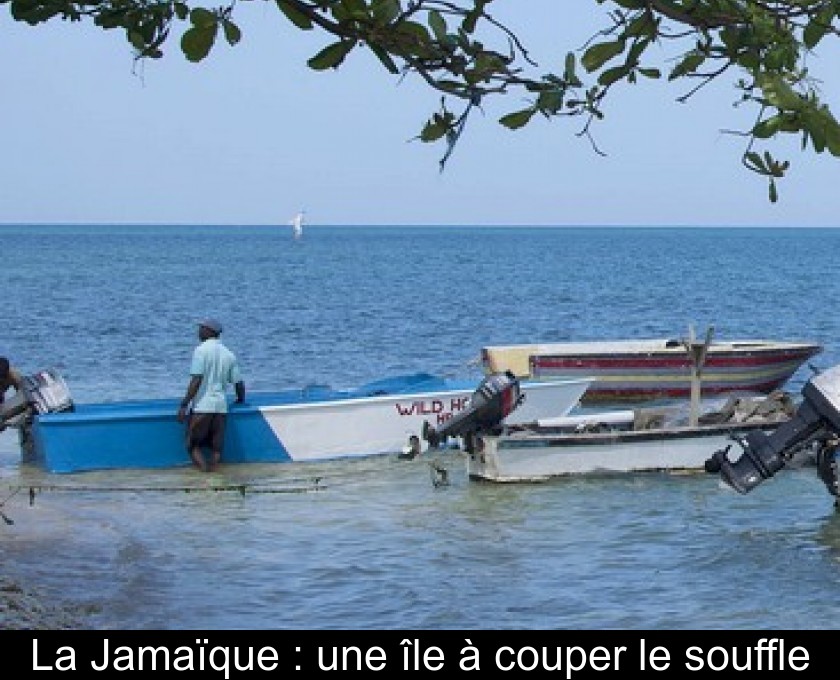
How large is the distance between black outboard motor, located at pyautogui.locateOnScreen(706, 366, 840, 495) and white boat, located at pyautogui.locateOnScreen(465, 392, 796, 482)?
277 cm

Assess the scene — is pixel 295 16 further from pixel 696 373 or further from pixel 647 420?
pixel 647 420

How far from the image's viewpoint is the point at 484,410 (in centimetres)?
1575

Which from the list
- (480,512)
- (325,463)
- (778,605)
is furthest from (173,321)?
(778,605)

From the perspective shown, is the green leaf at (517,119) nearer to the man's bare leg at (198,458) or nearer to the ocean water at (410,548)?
the ocean water at (410,548)

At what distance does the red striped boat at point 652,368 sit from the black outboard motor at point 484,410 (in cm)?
859

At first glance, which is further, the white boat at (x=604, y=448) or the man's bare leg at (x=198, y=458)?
the man's bare leg at (x=198, y=458)

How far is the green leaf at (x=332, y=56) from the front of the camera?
5691 mm

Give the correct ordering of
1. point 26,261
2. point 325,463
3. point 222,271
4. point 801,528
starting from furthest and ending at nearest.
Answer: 1. point 26,261
2. point 222,271
3. point 325,463
4. point 801,528

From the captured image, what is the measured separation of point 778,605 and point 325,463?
300 inches

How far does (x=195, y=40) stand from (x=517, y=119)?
1.19 metres

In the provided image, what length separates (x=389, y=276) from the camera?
3531 inches

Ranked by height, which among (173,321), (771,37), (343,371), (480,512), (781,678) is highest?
(173,321)

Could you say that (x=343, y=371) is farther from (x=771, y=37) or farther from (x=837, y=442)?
(x=771, y=37)
